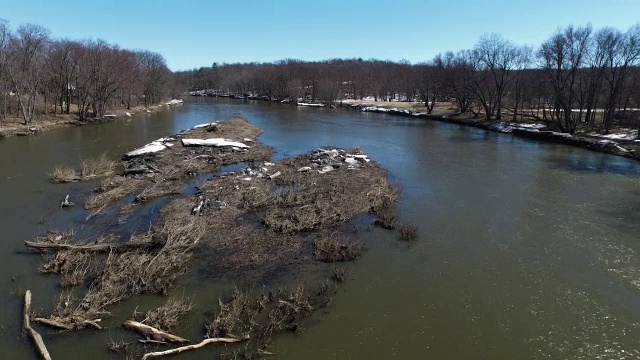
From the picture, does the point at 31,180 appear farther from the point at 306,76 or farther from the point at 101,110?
the point at 306,76

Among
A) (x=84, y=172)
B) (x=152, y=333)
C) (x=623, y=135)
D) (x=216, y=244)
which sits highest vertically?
(x=623, y=135)

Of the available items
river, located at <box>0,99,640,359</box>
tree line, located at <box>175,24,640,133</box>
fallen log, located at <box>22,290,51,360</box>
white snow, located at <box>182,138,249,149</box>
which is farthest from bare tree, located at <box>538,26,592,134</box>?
fallen log, located at <box>22,290,51,360</box>

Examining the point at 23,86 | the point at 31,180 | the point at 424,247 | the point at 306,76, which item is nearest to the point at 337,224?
the point at 424,247

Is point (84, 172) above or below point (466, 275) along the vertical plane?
above

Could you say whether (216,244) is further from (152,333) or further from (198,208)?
(152,333)

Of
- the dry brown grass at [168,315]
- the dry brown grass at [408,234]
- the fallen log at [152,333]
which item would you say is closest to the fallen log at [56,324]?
the fallen log at [152,333]

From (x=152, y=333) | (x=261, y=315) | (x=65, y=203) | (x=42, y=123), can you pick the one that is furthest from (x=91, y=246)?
(x=42, y=123)
